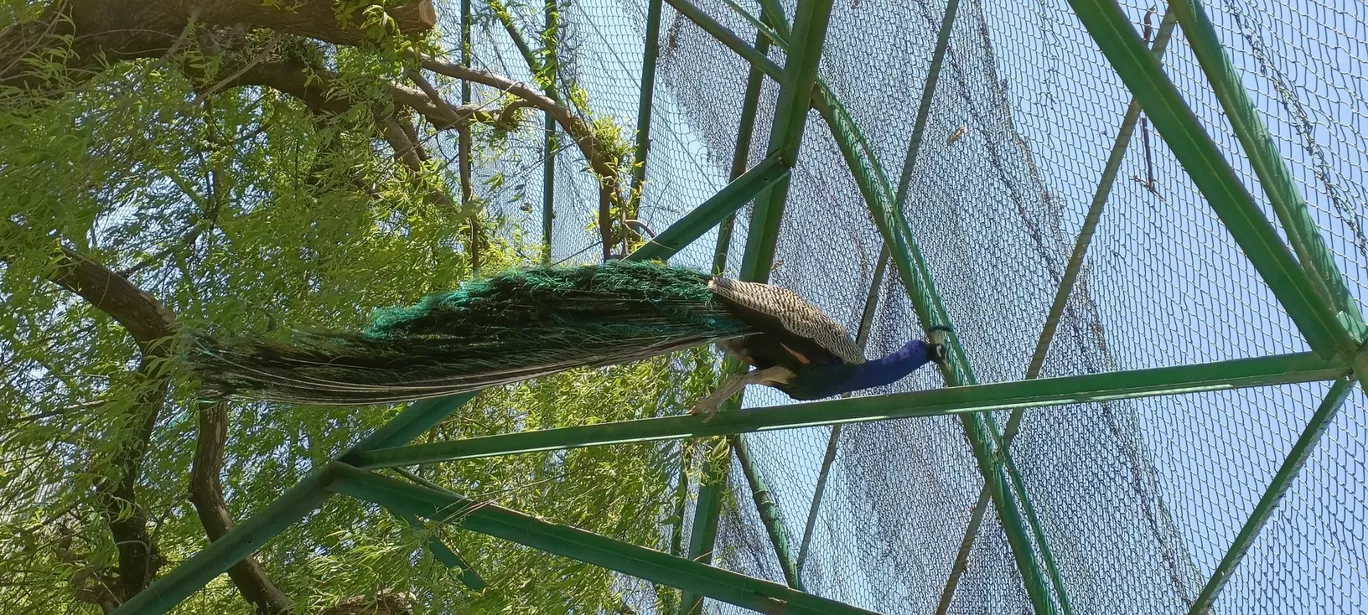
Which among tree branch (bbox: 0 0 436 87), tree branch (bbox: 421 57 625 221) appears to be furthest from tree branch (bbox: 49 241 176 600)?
tree branch (bbox: 421 57 625 221)

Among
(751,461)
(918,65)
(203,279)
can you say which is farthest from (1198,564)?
(203,279)

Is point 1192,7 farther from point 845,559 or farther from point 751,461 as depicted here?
point 751,461

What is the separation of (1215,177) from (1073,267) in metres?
1.01

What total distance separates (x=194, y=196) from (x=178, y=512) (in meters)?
1.16

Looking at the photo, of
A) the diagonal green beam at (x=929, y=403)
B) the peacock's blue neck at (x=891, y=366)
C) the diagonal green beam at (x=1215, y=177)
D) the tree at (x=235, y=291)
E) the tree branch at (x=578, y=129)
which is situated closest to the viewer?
the diagonal green beam at (x=1215, y=177)

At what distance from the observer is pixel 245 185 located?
356 cm

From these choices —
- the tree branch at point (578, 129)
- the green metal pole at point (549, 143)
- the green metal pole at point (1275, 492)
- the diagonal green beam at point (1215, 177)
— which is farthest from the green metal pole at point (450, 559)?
the diagonal green beam at point (1215, 177)

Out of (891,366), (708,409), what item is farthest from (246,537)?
(891,366)

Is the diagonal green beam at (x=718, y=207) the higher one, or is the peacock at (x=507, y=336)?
the diagonal green beam at (x=718, y=207)

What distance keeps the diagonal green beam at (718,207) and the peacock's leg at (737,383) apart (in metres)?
0.45

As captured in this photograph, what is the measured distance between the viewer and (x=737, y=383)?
2902mm

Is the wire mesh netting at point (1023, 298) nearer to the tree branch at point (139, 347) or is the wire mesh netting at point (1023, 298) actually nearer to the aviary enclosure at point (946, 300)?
the aviary enclosure at point (946, 300)

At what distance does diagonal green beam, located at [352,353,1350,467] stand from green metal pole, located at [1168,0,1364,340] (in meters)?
0.13

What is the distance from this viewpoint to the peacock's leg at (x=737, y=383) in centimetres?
275
